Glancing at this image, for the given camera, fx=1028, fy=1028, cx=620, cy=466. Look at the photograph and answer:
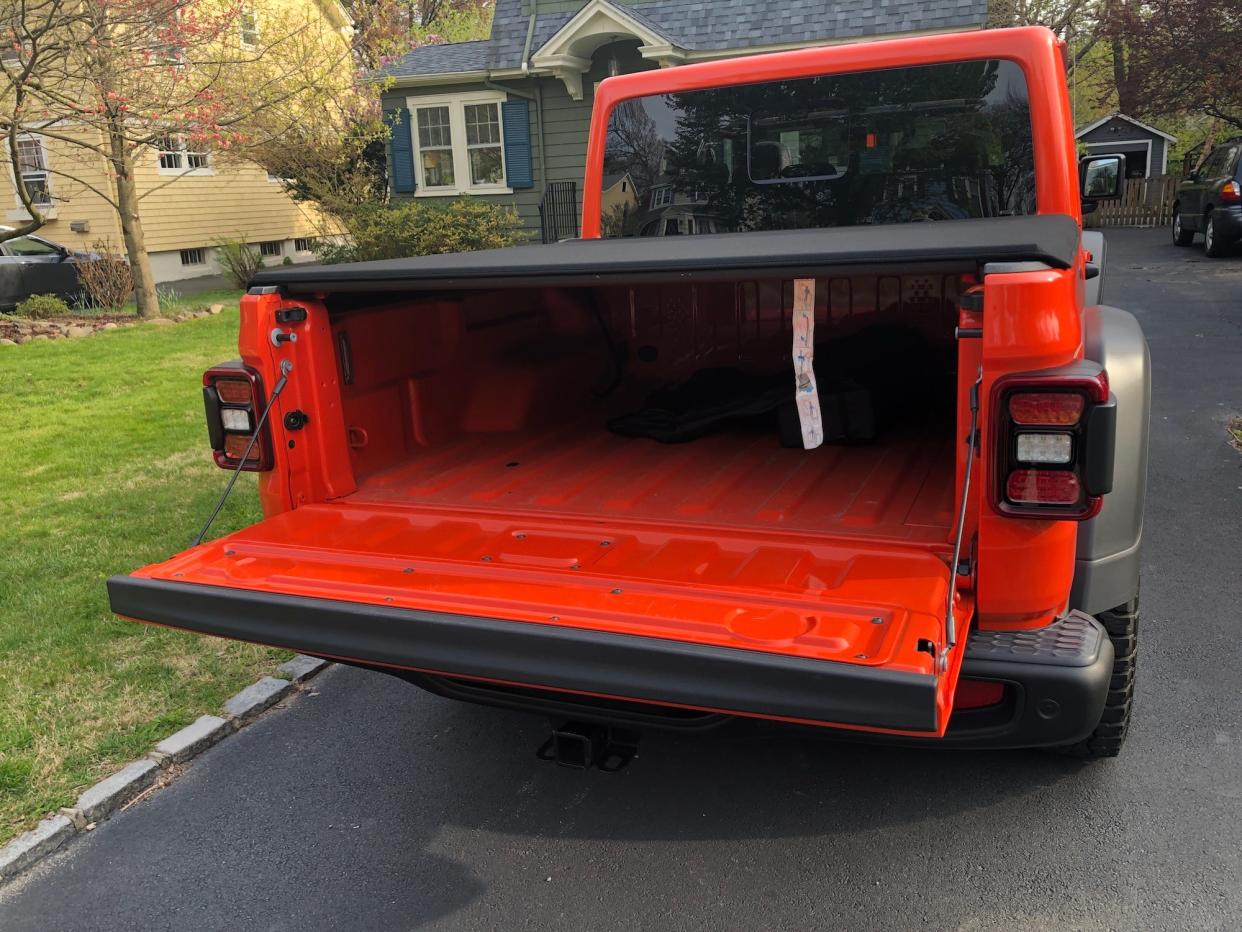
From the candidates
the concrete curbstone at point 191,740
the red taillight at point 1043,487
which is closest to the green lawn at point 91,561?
the concrete curbstone at point 191,740

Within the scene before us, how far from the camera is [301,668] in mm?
4016

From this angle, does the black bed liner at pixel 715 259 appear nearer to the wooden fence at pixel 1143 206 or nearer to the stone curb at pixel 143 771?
the stone curb at pixel 143 771

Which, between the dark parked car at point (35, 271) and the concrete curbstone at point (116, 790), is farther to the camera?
the dark parked car at point (35, 271)

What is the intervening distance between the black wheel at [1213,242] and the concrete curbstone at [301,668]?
1577 centimetres

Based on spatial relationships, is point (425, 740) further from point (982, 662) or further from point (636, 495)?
point (982, 662)

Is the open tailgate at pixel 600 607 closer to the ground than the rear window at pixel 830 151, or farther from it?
closer to the ground

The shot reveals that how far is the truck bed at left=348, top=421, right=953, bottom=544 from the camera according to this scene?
3053mm

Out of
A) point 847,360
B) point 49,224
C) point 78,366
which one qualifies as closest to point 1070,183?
point 847,360

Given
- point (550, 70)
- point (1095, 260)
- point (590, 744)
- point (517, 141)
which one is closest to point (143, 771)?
point (590, 744)

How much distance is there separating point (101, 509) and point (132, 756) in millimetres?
2926

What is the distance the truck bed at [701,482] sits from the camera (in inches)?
120

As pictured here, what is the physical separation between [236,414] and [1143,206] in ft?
80.7

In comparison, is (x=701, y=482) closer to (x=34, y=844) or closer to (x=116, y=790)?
(x=116, y=790)

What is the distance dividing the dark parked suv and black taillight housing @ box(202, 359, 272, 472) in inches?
627
